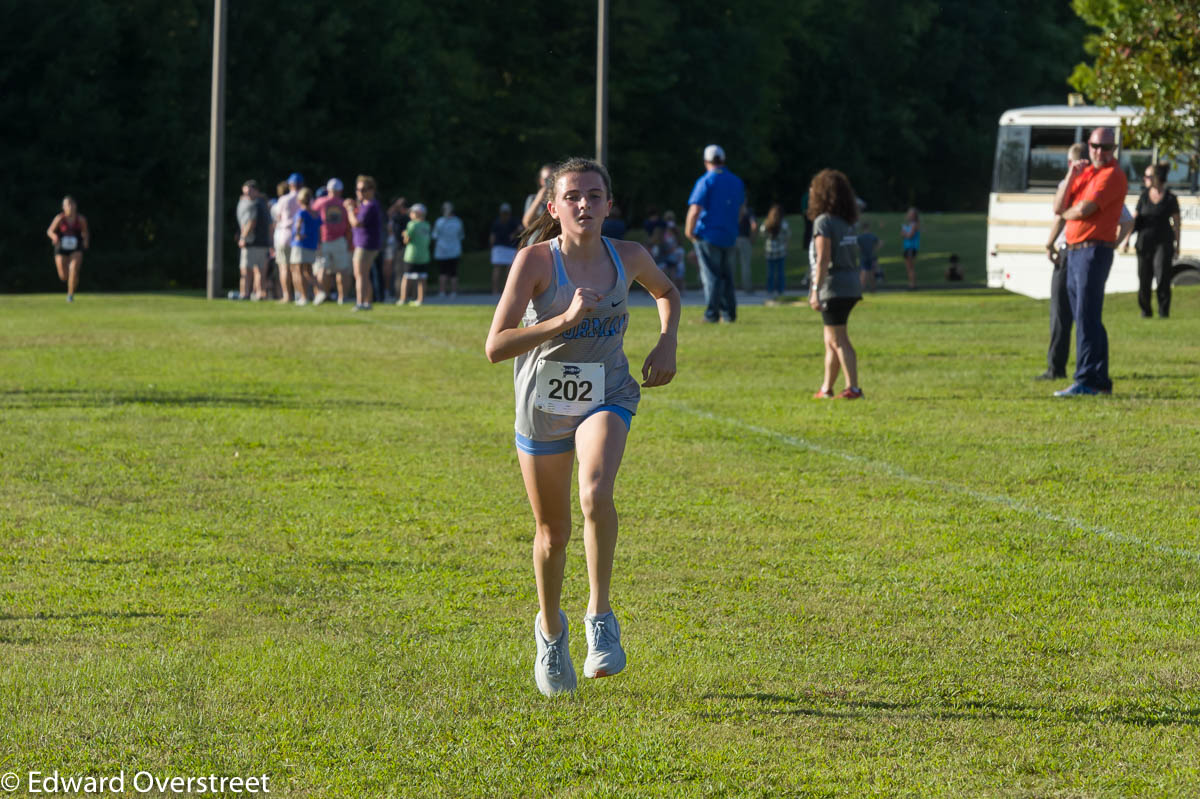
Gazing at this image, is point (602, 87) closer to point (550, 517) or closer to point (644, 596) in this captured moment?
point (644, 596)

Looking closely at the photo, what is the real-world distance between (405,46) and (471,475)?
45.3 meters

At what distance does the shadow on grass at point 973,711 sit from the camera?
17.7ft

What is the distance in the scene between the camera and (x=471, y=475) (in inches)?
416

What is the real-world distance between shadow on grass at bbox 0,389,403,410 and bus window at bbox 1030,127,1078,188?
20.8 meters

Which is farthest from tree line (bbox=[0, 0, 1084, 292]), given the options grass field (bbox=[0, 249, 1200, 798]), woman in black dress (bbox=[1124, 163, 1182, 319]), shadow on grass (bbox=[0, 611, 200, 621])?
shadow on grass (bbox=[0, 611, 200, 621])

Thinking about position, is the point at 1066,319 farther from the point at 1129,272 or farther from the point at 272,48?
the point at 272,48

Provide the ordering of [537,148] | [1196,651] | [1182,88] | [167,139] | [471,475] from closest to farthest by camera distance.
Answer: [1196,651] < [471,475] < [1182,88] < [167,139] < [537,148]

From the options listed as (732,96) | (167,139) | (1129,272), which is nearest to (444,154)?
(167,139)

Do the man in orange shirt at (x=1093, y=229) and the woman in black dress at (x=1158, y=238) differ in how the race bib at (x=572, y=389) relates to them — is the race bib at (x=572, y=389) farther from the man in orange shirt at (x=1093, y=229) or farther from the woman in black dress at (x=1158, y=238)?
the woman in black dress at (x=1158, y=238)

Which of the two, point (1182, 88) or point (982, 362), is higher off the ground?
point (1182, 88)

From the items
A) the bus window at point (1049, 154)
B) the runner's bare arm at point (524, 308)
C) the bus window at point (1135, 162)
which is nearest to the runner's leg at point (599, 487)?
the runner's bare arm at point (524, 308)

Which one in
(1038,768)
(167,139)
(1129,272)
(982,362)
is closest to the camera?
(1038,768)

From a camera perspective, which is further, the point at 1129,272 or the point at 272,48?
the point at 272,48

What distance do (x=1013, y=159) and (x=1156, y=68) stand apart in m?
8.41
